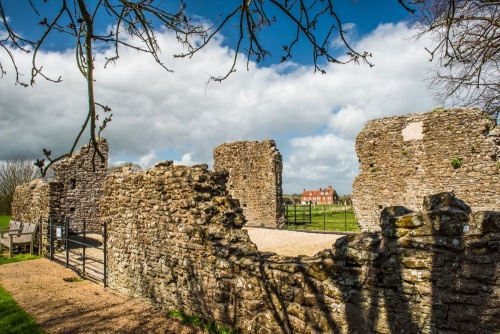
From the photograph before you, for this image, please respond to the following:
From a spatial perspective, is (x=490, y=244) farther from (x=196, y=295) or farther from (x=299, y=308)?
(x=196, y=295)

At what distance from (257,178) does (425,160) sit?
974cm

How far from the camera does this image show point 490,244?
3150 mm

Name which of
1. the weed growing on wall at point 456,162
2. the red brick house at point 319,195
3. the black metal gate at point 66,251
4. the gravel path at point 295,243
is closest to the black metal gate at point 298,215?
the gravel path at point 295,243

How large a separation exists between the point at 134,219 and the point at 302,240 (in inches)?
286

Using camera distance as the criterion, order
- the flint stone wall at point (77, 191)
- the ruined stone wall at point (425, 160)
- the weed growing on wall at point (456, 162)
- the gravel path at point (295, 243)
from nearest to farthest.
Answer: the gravel path at point (295, 243) → the ruined stone wall at point (425, 160) → the weed growing on wall at point (456, 162) → the flint stone wall at point (77, 191)

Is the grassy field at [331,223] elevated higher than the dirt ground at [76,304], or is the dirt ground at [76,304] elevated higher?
A: the grassy field at [331,223]

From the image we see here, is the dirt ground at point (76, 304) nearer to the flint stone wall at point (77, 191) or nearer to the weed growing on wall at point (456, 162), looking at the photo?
the weed growing on wall at point (456, 162)

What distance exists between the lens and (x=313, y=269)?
4293 mm

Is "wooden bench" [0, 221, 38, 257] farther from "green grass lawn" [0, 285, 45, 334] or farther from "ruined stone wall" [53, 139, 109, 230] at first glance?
"green grass lawn" [0, 285, 45, 334]

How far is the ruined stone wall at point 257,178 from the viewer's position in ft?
65.8

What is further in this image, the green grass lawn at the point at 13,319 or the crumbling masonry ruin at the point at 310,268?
the green grass lawn at the point at 13,319

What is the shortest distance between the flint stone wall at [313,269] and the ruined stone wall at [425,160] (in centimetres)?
872

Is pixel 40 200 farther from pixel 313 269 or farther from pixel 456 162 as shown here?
pixel 456 162

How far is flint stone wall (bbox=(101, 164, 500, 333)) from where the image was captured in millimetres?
3271
